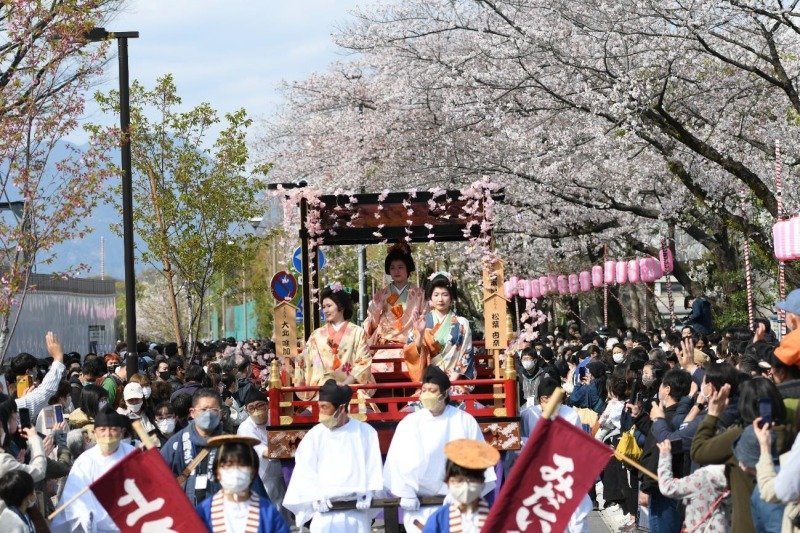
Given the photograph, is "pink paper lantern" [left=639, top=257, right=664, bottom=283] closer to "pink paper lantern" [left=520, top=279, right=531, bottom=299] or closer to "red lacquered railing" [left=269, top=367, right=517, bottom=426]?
"pink paper lantern" [left=520, top=279, right=531, bottom=299]

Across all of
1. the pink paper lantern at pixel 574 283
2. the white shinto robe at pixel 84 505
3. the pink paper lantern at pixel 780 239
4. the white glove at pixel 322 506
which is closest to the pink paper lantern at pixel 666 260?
the pink paper lantern at pixel 574 283

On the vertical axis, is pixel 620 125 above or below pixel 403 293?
above

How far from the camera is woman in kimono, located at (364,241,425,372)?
13.0m

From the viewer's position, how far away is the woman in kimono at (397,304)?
13.0 meters

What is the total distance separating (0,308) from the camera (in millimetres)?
14070

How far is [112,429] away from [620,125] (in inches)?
442

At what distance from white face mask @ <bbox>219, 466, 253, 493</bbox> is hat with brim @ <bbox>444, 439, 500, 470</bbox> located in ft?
3.63

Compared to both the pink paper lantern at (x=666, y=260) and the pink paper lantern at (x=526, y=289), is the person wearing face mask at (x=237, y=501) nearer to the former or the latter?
the pink paper lantern at (x=666, y=260)

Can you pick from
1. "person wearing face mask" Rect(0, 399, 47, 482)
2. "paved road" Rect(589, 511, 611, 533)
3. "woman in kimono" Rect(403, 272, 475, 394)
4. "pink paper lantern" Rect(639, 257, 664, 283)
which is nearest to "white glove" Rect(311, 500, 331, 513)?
"person wearing face mask" Rect(0, 399, 47, 482)

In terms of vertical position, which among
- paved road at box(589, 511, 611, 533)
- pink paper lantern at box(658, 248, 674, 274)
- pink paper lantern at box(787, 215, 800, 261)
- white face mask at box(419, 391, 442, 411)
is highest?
pink paper lantern at box(658, 248, 674, 274)

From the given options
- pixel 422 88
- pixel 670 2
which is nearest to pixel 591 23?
pixel 670 2

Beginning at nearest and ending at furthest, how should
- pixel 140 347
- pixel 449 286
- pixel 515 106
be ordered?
pixel 449 286, pixel 515 106, pixel 140 347

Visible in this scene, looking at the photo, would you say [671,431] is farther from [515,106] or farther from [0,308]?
[515,106]

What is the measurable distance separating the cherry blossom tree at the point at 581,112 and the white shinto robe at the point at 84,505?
10.3 m
